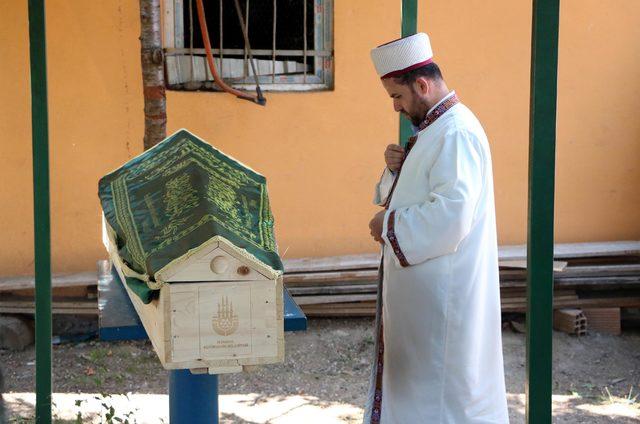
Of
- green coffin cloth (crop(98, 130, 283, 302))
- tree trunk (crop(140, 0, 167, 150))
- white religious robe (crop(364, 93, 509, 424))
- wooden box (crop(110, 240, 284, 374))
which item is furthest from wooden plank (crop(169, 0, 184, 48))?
wooden box (crop(110, 240, 284, 374))

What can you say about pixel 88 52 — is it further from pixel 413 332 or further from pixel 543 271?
pixel 543 271

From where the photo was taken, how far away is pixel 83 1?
6.66 meters

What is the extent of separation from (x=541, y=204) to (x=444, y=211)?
34cm

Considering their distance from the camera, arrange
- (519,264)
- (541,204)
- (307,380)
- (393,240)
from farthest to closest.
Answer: (519,264), (307,380), (393,240), (541,204)

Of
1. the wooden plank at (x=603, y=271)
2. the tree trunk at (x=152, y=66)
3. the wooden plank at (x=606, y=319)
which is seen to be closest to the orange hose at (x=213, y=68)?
the tree trunk at (x=152, y=66)

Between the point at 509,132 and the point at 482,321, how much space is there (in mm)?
3630

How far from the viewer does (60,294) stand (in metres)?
6.85

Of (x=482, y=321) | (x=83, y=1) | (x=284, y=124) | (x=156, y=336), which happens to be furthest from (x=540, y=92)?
(x=83, y=1)

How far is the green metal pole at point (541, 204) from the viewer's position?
3.31 metres

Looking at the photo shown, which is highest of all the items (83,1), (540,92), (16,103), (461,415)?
(83,1)

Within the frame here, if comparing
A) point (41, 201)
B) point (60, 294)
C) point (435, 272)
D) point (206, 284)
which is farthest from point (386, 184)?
point (60, 294)

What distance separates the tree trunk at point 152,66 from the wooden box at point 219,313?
2.67m

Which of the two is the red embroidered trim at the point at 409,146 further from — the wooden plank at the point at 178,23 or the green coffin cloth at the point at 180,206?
the wooden plank at the point at 178,23

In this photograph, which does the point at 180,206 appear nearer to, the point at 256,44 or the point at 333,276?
the point at 333,276
